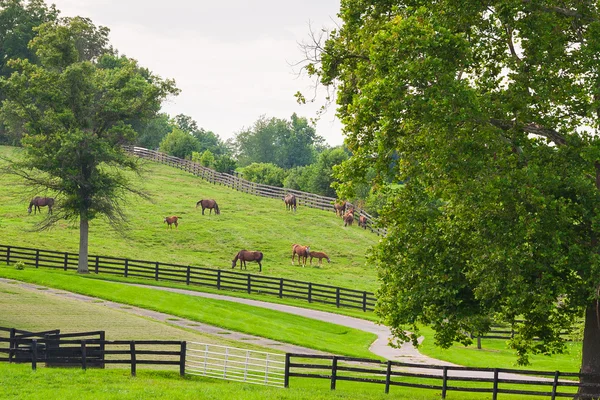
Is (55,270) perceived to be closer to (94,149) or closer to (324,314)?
(94,149)

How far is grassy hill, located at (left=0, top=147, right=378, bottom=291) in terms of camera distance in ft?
184

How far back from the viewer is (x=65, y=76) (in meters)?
47.7

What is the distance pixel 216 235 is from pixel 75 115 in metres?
18.3

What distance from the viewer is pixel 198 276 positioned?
5203 centimetres

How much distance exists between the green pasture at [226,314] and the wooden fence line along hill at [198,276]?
3.17 meters

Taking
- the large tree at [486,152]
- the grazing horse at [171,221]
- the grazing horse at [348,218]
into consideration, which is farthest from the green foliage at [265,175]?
the large tree at [486,152]

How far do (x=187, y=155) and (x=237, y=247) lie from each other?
182ft

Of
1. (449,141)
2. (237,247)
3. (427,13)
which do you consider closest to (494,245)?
(449,141)

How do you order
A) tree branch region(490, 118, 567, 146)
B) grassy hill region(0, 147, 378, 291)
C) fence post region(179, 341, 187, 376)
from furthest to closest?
grassy hill region(0, 147, 378, 291)
fence post region(179, 341, 187, 376)
tree branch region(490, 118, 567, 146)

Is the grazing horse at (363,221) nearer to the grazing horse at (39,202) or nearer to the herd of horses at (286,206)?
the herd of horses at (286,206)

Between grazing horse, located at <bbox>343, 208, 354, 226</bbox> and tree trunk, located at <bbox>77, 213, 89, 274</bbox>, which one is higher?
grazing horse, located at <bbox>343, 208, 354, 226</bbox>

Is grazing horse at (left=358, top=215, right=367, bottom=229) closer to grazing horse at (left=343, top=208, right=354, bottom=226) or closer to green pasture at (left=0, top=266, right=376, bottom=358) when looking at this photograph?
grazing horse at (left=343, top=208, right=354, bottom=226)

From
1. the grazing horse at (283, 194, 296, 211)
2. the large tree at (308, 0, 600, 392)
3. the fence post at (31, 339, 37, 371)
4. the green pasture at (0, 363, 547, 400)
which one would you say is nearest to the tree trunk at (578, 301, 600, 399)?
the large tree at (308, 0, 600, 392)

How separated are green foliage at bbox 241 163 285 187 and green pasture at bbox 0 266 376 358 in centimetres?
5751
